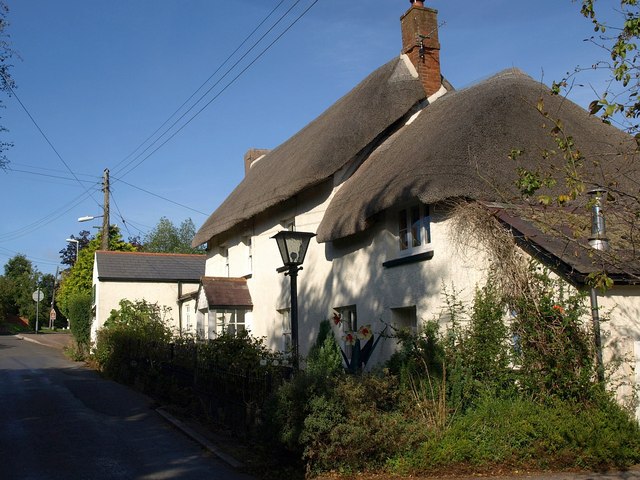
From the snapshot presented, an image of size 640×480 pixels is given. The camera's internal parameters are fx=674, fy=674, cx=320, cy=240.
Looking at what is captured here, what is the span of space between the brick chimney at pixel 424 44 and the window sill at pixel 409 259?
5685 millimetres

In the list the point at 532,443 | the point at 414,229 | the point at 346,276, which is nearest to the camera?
the point at 532,443

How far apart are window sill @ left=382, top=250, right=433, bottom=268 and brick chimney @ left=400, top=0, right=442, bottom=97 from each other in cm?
569

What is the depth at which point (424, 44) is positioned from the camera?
1720cm

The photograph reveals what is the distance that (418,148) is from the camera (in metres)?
13.2

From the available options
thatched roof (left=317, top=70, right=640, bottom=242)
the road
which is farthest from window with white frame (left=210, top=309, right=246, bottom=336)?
thatched roof (left=317, top=70, right=640, bottom=242)

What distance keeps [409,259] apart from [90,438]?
247 inches

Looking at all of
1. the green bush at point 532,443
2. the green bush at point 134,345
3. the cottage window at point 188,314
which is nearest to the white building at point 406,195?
the green bush at point 532,443

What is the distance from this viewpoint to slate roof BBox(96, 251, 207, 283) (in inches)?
1044

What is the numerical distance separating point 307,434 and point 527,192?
3783mm

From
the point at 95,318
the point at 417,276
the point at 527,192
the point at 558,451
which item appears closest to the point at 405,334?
the point at 417,276

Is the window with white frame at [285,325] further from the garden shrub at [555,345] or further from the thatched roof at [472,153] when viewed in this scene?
the garden shrub at [555,345]

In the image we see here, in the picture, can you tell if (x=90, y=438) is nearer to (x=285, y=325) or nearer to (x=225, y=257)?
(x=285, y=325)

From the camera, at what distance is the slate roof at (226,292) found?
1972 centimetres

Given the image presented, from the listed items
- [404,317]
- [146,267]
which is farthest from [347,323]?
[146,267]
